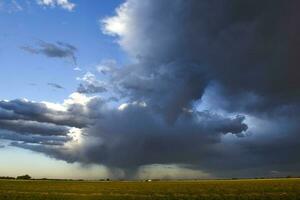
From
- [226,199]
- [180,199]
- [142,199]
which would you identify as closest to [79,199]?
[142,199]

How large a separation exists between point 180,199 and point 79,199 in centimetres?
1565

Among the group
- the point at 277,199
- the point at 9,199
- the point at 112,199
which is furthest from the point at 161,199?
the point at 9,199

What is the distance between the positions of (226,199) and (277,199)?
23.8 feet

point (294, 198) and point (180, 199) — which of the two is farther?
point (180, 199)

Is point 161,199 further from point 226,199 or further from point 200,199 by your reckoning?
point 226,199

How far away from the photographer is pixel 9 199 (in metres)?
61.3

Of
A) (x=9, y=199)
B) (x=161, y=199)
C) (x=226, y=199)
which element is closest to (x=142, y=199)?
(x=161, y=199)

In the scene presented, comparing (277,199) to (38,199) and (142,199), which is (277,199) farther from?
(38,199)

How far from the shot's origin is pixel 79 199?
6438 cm

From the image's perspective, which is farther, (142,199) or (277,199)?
(142,199)

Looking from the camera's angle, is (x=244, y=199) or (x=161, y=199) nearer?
(x=244, y=199)

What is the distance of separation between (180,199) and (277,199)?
46.4 ft

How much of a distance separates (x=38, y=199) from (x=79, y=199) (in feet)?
20.2

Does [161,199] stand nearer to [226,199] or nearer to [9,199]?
[226,199]
